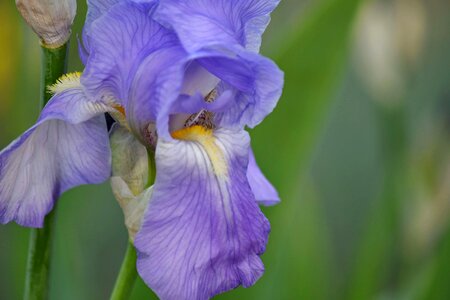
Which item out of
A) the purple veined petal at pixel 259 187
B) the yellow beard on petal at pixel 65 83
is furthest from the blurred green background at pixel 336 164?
the yellow beard on petal at pixel 65 83

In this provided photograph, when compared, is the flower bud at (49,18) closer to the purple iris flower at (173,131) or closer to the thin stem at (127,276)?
the purple iris flower at (173,131)

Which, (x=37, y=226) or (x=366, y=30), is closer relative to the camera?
(x=37, y=226)

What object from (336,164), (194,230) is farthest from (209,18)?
(336,164)

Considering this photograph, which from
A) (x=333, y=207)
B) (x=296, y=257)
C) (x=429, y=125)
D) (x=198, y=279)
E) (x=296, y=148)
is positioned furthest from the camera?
(x=333, y=207)

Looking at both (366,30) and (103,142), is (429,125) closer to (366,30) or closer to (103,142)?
(366,30)

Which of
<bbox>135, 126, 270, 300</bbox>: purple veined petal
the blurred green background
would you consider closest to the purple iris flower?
<bbox>135, 126, 270, 300</bbox>: purple veined petal

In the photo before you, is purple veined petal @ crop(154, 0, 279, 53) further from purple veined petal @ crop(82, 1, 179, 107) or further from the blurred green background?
the blurred green background

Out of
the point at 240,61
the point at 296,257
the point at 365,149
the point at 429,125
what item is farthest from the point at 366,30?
the point at 240,61
